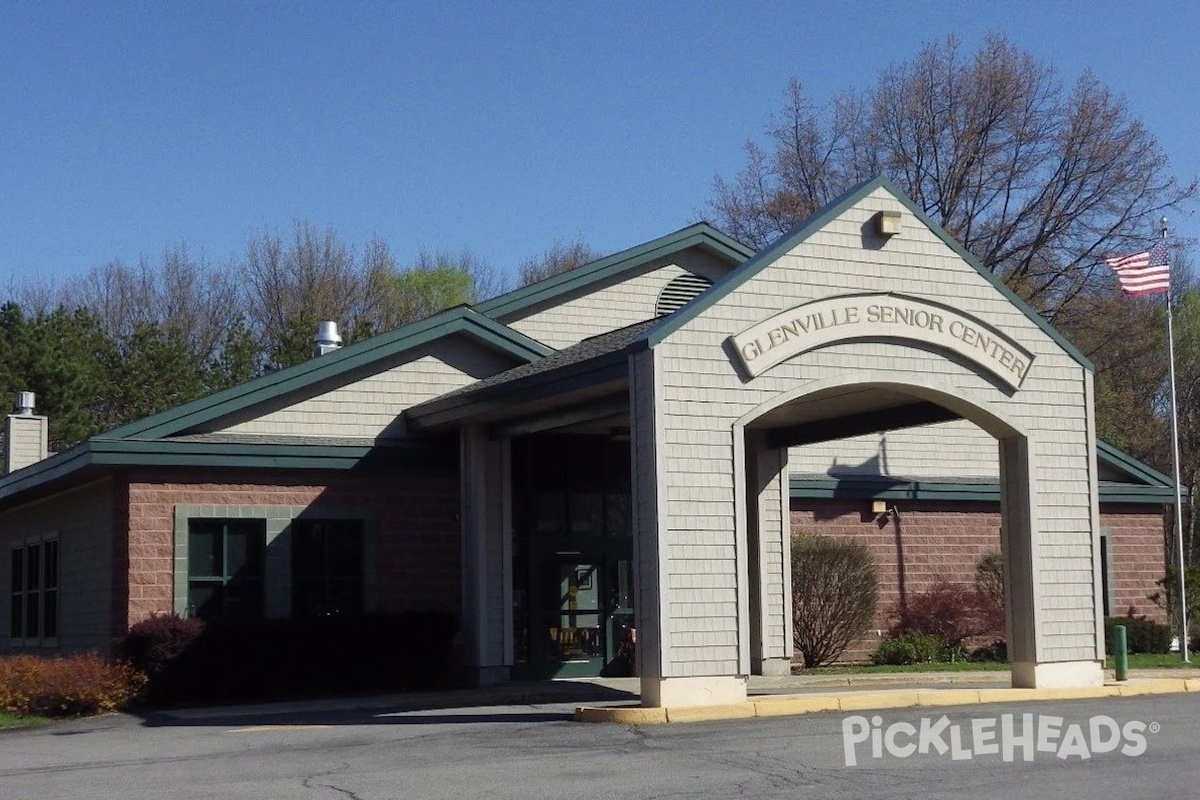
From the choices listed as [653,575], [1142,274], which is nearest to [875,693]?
[653,575]

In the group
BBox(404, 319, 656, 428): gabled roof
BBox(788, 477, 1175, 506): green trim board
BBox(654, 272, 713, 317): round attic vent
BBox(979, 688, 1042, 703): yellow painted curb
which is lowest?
BBox(979, 688, 1042, 703): yellow painted curb

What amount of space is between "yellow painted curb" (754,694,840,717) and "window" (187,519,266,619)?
8.05 meters

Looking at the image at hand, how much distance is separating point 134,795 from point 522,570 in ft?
36.9

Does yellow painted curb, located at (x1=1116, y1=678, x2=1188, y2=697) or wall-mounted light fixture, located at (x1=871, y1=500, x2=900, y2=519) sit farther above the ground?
wall-mounted light fixture, located at (x1=871, y1=500, x2=900, y2=519)

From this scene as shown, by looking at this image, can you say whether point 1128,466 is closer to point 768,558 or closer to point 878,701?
point 768,558

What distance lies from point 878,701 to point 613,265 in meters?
11.3

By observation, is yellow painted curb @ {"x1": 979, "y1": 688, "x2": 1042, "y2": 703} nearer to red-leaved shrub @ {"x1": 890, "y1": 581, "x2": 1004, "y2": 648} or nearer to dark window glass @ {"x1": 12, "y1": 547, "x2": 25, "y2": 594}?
red-leaved shrub @ {"x1": 890, "y1": 581, "x2": 1004, "y2": 648}

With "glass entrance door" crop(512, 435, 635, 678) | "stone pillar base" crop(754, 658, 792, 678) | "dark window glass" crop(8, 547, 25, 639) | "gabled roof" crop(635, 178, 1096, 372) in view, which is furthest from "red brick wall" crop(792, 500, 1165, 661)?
"dark window glass" crop(8, 547, 25, 639)

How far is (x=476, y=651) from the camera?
73.5ft

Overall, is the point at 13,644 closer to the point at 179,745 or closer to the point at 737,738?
the point at 179,745

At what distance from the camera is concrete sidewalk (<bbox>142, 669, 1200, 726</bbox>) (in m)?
17.3

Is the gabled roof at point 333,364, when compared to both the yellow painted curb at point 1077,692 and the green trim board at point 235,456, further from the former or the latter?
the yellow painted curb at point 1077,692

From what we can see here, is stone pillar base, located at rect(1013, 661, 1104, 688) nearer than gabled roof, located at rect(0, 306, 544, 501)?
Yes

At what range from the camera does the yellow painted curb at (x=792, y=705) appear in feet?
56.6
